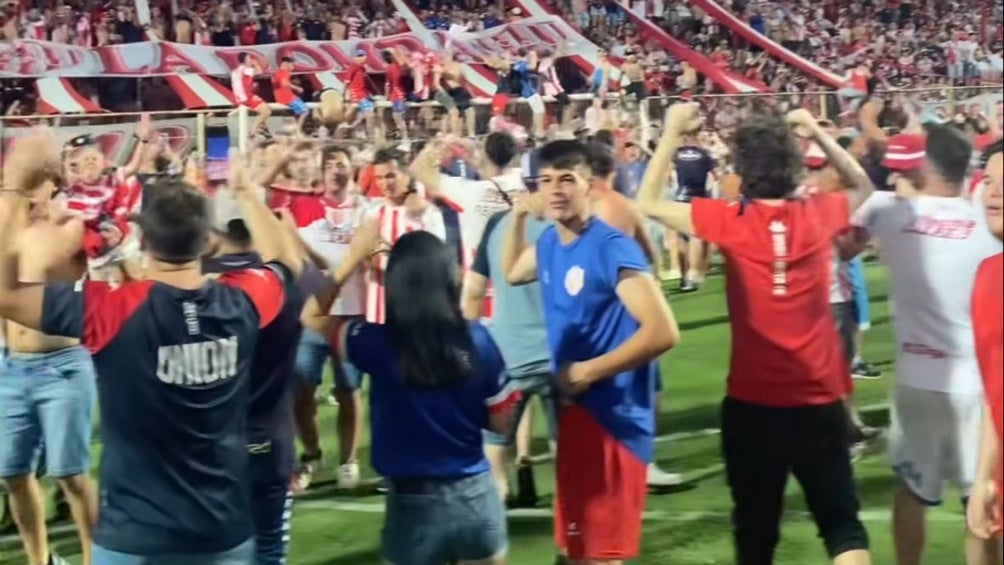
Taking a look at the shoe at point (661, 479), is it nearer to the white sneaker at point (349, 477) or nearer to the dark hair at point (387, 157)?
the white sneaker at point (349, 477)

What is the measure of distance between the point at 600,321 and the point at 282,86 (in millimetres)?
8340

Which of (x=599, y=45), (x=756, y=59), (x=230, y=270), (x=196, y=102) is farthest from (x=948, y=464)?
(x=196, y=102)

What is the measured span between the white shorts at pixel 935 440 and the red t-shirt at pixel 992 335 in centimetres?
78

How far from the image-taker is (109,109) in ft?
37.4

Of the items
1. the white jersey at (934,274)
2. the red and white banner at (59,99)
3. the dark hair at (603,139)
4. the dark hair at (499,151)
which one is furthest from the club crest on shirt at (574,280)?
the red and white banner at (59,99)

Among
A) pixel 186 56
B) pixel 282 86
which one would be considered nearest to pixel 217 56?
pixel 186 56

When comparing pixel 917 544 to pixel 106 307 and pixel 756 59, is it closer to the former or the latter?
pixel 106 307

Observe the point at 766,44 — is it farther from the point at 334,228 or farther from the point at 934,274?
the point at 934,274

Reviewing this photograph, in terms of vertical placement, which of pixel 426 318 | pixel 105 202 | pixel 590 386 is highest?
pixel 426 318

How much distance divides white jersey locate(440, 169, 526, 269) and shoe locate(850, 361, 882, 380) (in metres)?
2.19

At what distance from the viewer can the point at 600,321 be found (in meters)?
2.86

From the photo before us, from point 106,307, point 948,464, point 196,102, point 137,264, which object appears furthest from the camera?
point 196,102

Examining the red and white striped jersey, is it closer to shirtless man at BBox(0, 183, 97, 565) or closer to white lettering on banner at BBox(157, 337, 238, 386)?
shirtless man at BBox(0, 183, 97, 565)

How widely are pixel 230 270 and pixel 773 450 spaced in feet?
4.05
